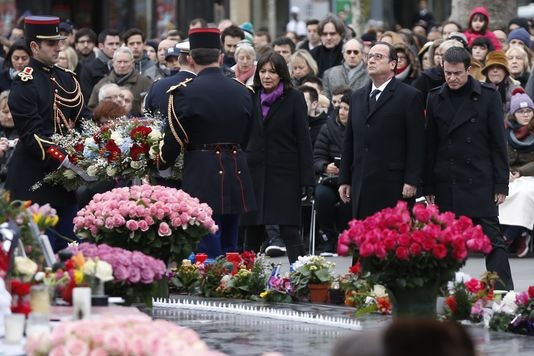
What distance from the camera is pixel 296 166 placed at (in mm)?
14953

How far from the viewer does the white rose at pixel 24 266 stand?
328 inches

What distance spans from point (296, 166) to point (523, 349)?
5215 millimetres

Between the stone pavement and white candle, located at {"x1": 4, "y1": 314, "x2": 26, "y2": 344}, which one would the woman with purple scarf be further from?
white candle, located at {"x1": 4, "y1": 314, "x2": 26, "y2": 344}

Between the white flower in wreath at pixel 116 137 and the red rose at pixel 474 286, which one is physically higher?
the white flower in wreath at pixel 116 137

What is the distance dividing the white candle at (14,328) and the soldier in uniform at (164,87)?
260 inches

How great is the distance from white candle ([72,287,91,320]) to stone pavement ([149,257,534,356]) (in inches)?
75.8

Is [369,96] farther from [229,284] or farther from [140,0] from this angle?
[140,0]

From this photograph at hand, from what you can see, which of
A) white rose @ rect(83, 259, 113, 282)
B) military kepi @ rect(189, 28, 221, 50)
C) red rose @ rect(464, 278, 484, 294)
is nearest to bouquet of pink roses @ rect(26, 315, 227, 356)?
white rose @ rect(83, 259, 113, 282)

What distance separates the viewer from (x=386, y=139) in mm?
13164

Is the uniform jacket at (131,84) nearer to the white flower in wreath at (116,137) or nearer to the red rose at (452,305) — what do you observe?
the white flower in wreath at (116,137)

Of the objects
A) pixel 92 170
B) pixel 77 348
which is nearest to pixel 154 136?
pixel 92 170

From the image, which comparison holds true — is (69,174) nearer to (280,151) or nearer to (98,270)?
(280,151)

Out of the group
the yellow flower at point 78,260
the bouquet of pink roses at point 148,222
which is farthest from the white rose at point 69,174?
the yellow flower at point 78,260

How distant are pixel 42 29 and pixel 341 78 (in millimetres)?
6255
